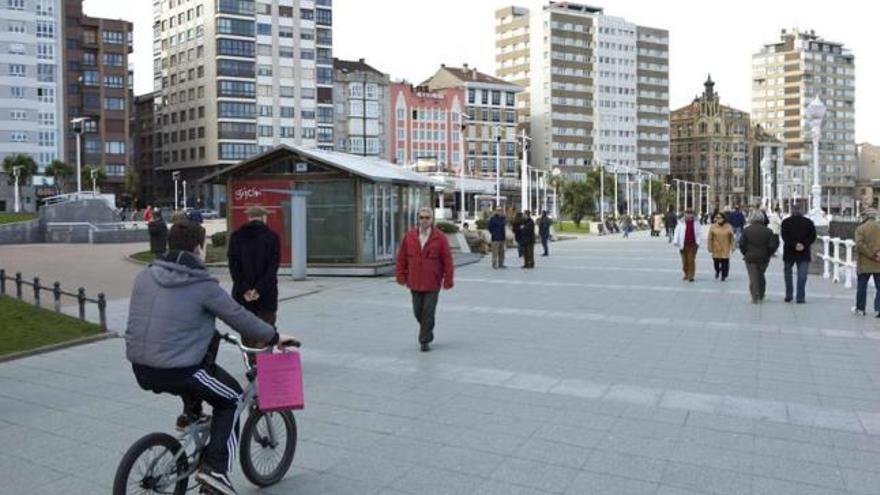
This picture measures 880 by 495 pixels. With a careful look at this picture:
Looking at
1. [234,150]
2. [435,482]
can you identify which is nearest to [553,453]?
[435,482]

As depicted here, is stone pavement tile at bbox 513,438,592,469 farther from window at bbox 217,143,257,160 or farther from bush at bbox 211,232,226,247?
window at bbox 217,143,257,160

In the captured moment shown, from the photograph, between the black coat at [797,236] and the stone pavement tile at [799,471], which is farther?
the black coat at [797,236]

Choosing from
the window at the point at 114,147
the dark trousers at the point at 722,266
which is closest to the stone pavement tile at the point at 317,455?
the dark trousers at the point at 722,266

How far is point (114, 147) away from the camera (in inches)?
3994

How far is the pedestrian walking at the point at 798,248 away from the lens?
1591 centimetres

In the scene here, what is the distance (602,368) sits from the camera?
952cm

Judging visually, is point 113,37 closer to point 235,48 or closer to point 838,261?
point 235,48

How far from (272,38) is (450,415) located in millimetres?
102127

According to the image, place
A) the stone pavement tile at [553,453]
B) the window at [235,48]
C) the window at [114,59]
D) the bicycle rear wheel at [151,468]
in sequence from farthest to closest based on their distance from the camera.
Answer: the window at [114,59] → the window at [235,48] → the stone pavement tile at [553,453] → the bicycle rear wheel at [151,468]

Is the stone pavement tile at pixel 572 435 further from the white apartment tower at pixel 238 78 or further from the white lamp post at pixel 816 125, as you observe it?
the white apartment tower at pixel 238 78

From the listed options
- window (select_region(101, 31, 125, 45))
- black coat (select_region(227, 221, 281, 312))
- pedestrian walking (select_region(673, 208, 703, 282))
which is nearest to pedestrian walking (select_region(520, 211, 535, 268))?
pedestrian walking (select_region(673, 208, 703, 282))

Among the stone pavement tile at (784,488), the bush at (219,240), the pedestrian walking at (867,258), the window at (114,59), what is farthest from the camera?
the window at (114,59)

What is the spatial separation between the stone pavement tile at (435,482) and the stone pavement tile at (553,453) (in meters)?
0.62

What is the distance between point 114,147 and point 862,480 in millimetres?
104629
